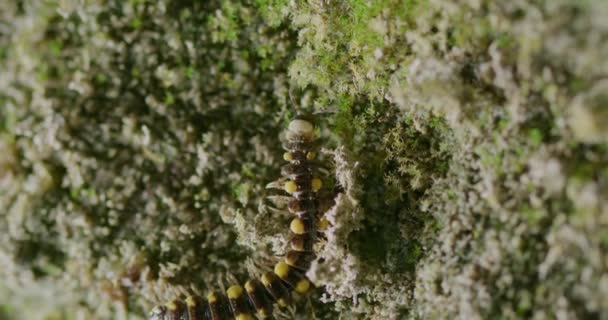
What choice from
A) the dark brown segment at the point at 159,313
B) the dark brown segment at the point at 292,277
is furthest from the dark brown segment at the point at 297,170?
the dark brown segment at the point at 159,313

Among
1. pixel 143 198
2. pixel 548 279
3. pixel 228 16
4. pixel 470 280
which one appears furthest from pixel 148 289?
pixel 548 279

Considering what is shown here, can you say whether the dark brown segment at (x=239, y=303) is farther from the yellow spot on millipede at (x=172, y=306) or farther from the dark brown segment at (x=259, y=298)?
the yellow spot on millipede at (x=172, y=306)

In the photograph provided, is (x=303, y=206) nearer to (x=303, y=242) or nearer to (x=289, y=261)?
(x=303, y=242)

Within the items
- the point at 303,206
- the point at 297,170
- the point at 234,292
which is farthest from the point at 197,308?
the point at 297,170

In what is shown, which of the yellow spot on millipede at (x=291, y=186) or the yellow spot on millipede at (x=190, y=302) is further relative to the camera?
the yellow spot on millipede at (x=190, y=302)

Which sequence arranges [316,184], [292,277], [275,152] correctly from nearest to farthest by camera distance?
[316,184], [292,277], [275,152]
